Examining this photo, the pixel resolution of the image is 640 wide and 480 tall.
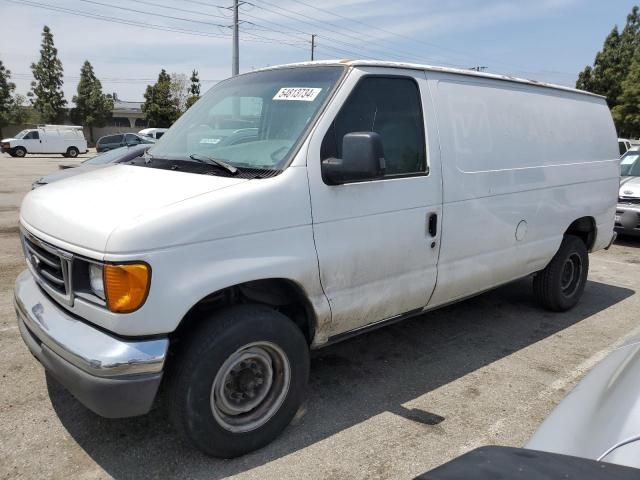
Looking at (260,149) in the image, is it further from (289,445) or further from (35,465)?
(35,465)

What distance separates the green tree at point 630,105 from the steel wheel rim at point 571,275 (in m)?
32.8

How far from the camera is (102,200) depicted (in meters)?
2.74

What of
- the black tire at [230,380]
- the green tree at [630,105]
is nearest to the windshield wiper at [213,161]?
the black tire at [230,380]

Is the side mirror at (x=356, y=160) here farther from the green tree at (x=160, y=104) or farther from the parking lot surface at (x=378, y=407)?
the green tree at (x=160, y=104)

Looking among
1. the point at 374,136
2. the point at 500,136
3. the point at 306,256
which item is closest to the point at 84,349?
the point at 306,256

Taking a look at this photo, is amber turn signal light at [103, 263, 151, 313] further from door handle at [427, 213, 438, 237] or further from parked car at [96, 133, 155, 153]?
parked car at [96, 133, 155, 153]

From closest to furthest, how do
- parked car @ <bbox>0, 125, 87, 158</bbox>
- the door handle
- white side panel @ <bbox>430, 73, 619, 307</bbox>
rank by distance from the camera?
1. the door handle
2. white side panel @ <bbox>430, 73, 619, 307</bbox>
3. parked car @ <bbox>0, 125, 87, 158</bbox>

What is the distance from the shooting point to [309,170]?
2.95 meters

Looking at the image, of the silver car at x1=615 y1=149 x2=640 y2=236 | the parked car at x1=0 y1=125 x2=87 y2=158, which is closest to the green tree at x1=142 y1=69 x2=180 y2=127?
the parked car at x1=0 y1=125 x2=87 y2=158

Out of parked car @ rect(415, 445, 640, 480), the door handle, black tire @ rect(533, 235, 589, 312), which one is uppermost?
the door handle

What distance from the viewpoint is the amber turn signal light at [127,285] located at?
236 cm

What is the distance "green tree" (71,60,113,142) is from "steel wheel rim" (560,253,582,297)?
192 feet

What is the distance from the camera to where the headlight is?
97.0 inches

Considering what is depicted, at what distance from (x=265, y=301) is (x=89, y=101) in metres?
59.9
